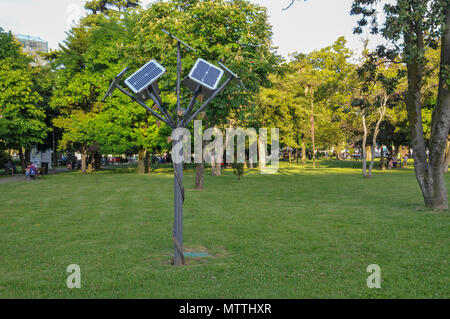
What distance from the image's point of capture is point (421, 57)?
1345 cm

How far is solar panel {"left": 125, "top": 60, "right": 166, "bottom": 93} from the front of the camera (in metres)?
7.67

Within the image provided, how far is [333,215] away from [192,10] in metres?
14.0

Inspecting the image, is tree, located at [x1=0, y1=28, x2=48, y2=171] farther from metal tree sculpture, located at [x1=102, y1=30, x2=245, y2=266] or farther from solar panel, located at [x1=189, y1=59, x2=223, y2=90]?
solar panel, located at [x1=189, y1=59, x2=223, y2=90]

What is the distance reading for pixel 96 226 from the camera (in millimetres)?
12141

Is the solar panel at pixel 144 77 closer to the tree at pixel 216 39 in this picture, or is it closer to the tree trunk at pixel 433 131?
the tree trunk at pixel 433 131

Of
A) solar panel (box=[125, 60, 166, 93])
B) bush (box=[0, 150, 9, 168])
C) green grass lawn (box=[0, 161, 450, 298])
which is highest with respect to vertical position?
solar panel (box=[125, 60, 166, 93])

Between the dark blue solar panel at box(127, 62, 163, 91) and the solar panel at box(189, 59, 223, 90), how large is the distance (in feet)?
2.07

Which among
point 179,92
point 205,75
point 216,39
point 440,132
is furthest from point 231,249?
point 216,39

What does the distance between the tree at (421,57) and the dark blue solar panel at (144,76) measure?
767 cm

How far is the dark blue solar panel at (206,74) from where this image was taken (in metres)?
7.66

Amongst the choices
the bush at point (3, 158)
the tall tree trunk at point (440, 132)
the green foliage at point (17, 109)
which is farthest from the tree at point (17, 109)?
the tall tree trunk at point (440, 132)

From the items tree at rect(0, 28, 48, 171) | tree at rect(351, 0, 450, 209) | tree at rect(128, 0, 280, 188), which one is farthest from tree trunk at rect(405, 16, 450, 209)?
tree at rect(0, 28, 48, 171)
